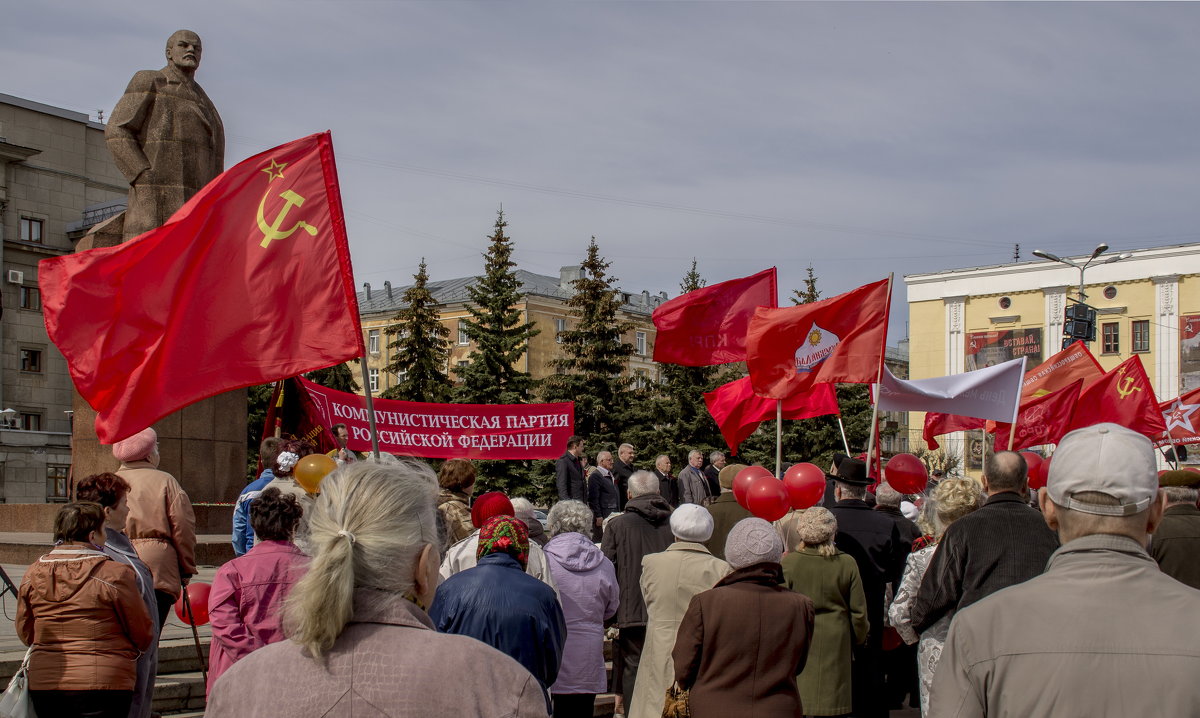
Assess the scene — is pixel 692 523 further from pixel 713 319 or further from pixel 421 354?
pixel 421 354

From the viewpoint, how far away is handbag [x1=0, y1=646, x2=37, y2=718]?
532cm

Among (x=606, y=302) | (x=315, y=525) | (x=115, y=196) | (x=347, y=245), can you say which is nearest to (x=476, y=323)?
(x=606, y=302)

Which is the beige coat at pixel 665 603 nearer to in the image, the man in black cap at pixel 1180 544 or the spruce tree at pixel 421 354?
the man in black cap at pixel 1180 544

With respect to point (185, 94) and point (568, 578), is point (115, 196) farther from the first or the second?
point (568, 578)

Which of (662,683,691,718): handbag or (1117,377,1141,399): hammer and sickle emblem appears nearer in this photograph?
(662,683,691,718): handbag

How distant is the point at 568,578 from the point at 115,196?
67491 mm

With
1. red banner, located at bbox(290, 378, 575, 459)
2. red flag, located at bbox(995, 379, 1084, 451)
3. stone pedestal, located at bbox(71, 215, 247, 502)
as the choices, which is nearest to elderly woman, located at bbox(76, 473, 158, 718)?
red banner, located at bbox(290, 378, 575, 459)

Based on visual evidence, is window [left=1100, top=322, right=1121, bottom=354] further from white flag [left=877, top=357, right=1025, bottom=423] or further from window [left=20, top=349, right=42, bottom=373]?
white flag [left=877, top=357, right=1025, bottom=423]

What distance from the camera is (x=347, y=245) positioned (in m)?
6.91

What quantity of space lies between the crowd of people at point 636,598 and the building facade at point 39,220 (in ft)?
174

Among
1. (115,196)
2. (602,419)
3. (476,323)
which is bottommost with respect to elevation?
(602,419)

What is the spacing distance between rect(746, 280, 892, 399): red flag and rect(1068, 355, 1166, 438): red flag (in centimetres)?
540

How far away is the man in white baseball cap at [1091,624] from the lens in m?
2.56

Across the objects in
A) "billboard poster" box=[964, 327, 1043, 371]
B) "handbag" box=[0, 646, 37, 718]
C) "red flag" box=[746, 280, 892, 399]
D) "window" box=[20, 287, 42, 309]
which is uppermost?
"window" box=[20, 287, 42, 309]
